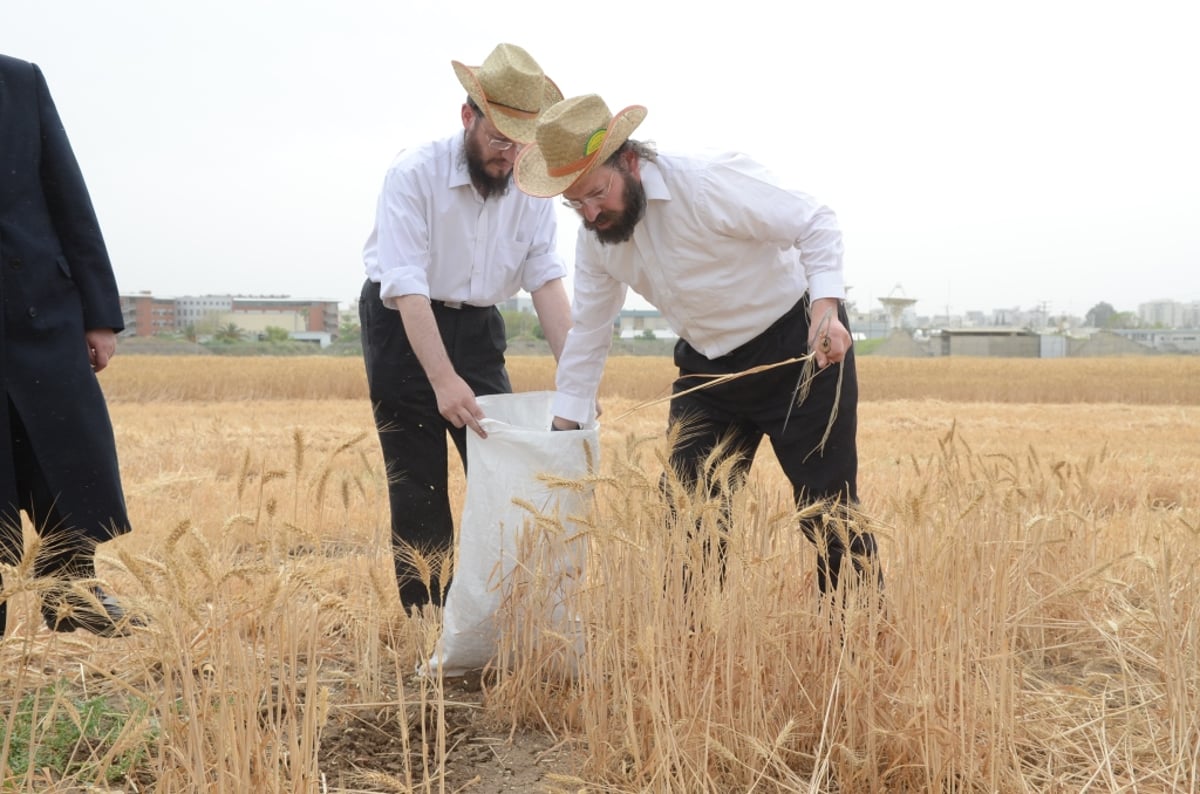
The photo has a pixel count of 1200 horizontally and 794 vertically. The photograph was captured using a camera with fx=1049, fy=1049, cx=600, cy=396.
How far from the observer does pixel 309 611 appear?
6.96 feet

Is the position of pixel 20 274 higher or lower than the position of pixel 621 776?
higher

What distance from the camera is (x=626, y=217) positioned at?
2.83 meters

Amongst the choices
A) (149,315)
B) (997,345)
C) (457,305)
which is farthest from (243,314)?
(457,305)

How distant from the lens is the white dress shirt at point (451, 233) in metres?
3.08

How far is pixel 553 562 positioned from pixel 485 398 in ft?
1.91

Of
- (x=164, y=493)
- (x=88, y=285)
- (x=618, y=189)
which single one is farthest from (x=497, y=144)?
(x=164, y=493)

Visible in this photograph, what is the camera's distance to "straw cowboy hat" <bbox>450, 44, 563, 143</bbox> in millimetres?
2949

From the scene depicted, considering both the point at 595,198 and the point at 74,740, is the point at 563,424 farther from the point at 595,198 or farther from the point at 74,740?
the point at 74,740

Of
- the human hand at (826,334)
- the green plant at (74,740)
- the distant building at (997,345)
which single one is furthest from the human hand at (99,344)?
the distant building at (997,345)

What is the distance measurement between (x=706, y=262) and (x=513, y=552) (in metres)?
0.97

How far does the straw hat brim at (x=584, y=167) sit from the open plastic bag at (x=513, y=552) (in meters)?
0.63

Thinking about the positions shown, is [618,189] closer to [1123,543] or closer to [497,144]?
[497,144]

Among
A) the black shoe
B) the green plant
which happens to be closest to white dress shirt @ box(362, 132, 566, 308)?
the black shoe

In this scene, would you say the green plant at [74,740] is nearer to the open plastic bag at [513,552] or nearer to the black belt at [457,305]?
the open plastic bag at [513,552]
